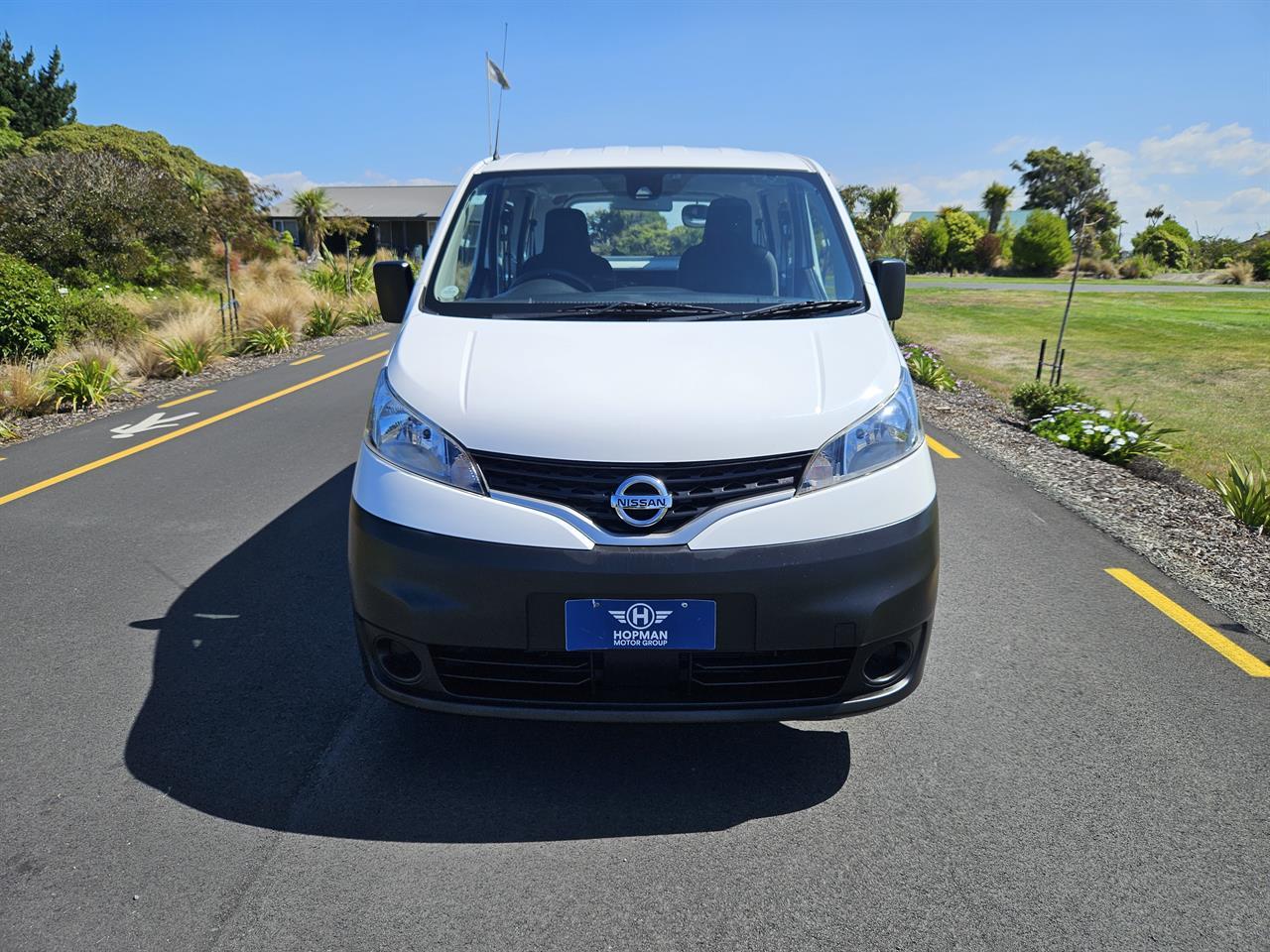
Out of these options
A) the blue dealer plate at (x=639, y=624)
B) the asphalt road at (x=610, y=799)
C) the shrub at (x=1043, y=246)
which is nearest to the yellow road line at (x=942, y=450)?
the asphalt road at (x=610, y=799)

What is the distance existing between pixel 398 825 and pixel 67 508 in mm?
4553

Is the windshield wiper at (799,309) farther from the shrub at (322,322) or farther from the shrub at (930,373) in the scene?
the shrub at (322,322)

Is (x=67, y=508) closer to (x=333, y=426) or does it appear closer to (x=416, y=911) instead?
(x=333, y=426)

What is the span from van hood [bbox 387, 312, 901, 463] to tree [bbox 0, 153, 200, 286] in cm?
2336

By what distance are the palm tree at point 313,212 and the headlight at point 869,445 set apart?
5040 cm

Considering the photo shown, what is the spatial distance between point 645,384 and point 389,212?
66.7 m

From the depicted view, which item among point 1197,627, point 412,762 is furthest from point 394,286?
point 1197,627

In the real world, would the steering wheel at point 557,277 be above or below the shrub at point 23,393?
above

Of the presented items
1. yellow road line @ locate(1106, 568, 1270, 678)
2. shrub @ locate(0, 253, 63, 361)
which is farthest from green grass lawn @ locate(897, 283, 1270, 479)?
shrub @ locate(0, 253, 63, 361)

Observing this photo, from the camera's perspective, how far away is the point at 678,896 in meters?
2.63

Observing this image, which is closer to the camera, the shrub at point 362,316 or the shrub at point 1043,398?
the shrub at point 1043,398

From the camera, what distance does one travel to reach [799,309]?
12.1 ft

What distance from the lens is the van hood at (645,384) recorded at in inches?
112

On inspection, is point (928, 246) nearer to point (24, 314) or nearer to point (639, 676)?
point (24, 314)
